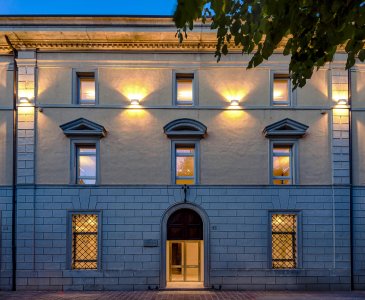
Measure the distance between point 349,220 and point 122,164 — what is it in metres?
9.03

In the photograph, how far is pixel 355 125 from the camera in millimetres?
16078

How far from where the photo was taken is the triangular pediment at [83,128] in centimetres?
1576

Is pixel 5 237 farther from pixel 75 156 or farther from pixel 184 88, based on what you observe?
pixel 184 88

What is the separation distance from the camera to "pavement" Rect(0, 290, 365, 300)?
1434 centimetres

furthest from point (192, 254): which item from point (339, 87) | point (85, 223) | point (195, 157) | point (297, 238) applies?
point (339, 87)

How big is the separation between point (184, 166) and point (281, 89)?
5.00 metres

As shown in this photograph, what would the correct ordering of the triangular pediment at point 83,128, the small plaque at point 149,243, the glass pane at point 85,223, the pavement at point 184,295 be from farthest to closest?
the glass pane at point 85,223, the triangular pediment at point 83,128, the small plaque at point 149,243, the pavement at point 184,295

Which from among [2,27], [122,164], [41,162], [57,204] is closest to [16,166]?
[41,162]

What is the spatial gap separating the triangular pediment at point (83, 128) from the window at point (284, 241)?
7.50m

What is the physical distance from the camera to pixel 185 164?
1622cm

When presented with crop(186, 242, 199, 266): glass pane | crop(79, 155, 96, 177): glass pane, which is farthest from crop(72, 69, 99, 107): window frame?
crop(186, 242, 199, 266): glass pane

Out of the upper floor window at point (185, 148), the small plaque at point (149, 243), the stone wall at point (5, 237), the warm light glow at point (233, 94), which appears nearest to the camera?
the stone wall at point (5, 237)

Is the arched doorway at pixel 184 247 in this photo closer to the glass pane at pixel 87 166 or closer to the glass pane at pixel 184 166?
the glass pane at pixel 184 166

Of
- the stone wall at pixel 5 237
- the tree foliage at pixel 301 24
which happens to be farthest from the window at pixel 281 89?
the stone wall at pixel 5 237
